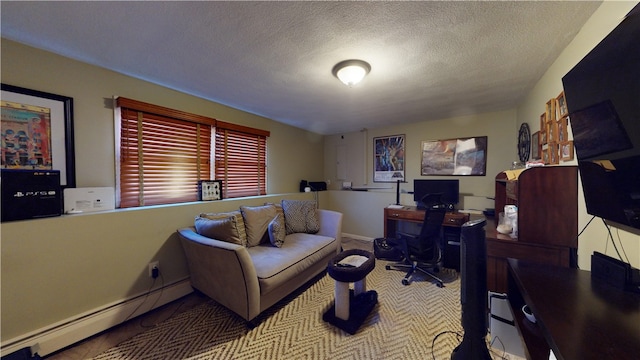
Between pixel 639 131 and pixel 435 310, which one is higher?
pixel 639 131

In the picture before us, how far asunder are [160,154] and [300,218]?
1.83 m

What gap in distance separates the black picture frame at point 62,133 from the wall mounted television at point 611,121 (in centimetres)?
331

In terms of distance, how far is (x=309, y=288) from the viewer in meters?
2.46

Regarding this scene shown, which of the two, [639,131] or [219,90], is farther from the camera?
[219,90]

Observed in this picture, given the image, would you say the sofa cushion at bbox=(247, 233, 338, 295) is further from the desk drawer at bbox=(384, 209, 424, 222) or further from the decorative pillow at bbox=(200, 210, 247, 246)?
the desk drawer at bbox=(384, 209, 424, 222)

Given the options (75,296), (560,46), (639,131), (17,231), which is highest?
(560,46)

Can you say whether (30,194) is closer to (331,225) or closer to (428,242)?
(331,225)

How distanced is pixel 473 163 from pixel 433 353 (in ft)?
9.35

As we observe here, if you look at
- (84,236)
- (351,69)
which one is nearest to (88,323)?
(84,236)

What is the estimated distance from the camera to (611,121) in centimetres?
92

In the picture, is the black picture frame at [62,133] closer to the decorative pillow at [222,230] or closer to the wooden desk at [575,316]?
the decorative pillow at [222,230]

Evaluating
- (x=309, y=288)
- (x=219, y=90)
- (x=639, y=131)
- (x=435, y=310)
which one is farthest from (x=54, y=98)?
(x=435, y=310)

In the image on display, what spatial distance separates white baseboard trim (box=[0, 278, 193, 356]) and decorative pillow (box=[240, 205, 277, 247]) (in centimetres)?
89

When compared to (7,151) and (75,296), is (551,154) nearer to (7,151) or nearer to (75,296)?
(75,296)
